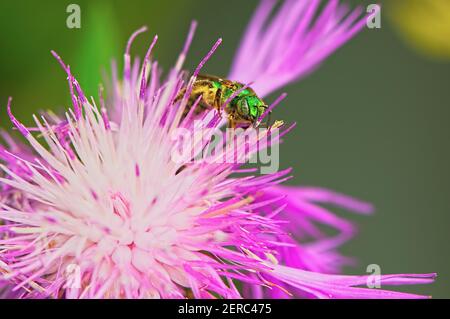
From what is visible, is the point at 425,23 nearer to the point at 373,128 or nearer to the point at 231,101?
the point at 373,128

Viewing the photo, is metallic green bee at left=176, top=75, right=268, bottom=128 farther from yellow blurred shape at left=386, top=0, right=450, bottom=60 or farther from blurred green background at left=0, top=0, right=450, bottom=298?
yellow blurred shape at left=386, top=0, right=450, bottom=60

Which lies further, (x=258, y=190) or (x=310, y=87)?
(x=310, y=87)

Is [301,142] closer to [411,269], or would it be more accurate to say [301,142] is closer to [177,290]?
[411,269]

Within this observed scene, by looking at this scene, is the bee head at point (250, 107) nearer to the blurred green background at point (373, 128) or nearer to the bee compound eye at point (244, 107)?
the bee compound eye at point (244, 107)

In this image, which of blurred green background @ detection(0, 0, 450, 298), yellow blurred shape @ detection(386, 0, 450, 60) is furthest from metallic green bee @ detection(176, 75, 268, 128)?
yellow blurred shape @ detection(386, 0, 450, 60)

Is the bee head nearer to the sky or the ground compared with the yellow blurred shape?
nearer to the ground

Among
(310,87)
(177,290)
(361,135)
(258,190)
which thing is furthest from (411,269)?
(177,290)
